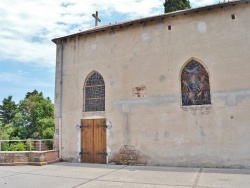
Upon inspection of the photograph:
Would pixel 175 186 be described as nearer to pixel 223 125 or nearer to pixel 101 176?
pixel 101 176


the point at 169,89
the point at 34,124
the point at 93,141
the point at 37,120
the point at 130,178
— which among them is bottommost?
the point at 130,178

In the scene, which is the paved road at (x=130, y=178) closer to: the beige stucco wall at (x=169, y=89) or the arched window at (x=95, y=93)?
the beige stucco wall at (x=169, y=89)

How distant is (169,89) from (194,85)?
1.04 m

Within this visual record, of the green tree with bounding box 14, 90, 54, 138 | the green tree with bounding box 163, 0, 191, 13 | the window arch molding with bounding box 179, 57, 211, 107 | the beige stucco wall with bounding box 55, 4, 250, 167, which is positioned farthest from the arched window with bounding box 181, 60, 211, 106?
the green tree with bounding box 14, 90, 54, 138

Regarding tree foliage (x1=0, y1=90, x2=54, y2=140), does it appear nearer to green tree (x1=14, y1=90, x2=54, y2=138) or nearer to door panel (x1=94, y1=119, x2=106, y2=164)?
green tree (x1=14, y1=90, x2=54, y2=138)

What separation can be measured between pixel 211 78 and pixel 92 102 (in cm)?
558

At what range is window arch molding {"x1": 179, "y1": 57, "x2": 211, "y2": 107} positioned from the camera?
9.46m

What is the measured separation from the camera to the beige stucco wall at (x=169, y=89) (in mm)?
8867

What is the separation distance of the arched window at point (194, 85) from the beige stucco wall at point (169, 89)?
9.7 inches

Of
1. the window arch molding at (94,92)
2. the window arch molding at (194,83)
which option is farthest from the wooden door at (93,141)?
the window arch molding at (194,83)

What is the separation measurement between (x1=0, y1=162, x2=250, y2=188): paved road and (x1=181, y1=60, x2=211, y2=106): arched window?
8.91 ft

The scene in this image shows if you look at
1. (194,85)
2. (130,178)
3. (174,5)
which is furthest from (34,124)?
(130,178)

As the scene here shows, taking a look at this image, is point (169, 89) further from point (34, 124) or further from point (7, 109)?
point (7, 109)

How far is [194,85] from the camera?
972 centimetres
